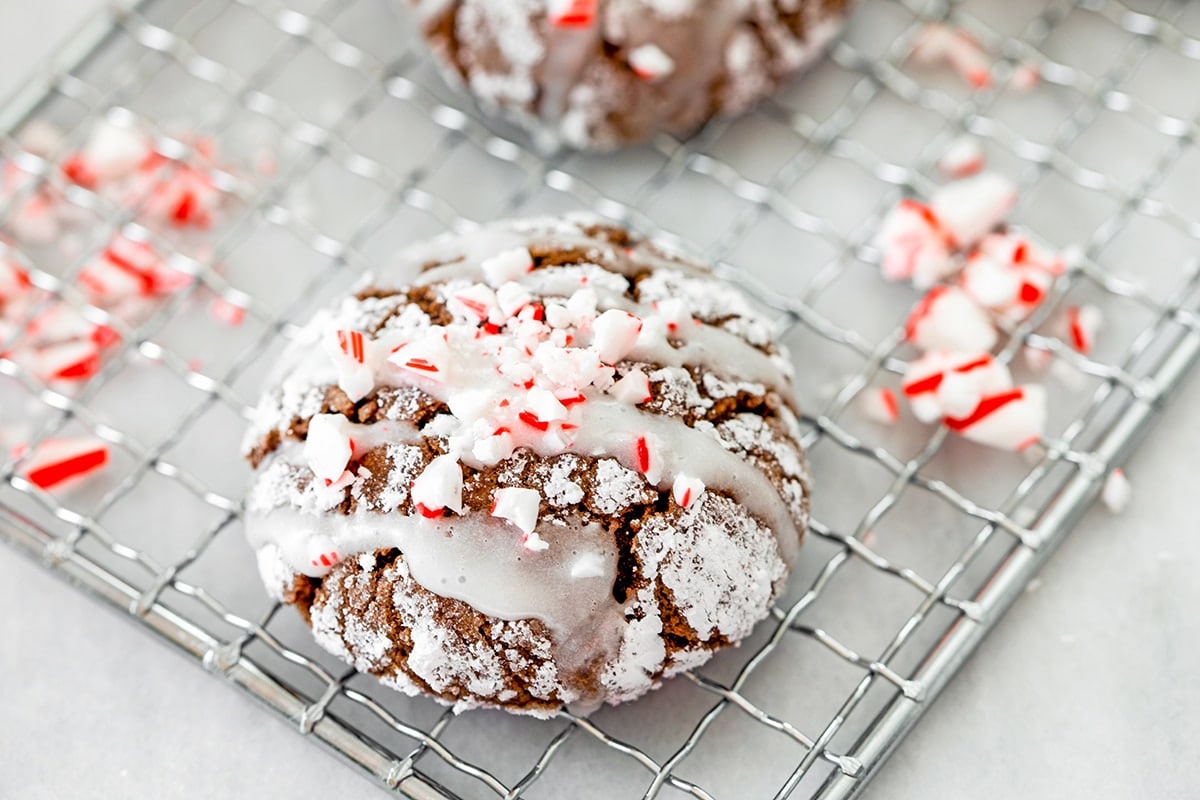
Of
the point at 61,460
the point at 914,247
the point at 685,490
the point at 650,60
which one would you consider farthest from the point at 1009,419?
the point at 61,460

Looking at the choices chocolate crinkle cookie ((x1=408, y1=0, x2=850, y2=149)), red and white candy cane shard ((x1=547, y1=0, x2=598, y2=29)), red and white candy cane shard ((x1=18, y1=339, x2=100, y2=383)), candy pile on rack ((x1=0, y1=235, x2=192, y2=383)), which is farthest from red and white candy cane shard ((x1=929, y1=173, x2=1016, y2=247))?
red and white candy cane shard ((x1=18, y1=339, x2=100, y2=383))

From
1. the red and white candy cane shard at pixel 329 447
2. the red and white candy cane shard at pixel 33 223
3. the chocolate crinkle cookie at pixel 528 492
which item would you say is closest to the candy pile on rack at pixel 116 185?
the red and white candy cane shard at pixel 33 223

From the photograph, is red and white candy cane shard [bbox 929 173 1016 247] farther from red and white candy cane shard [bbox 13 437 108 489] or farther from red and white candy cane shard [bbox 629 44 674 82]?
red and white candy cane shard [bbox 13 437 108 489]

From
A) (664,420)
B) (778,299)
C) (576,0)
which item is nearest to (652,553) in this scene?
(664,420)

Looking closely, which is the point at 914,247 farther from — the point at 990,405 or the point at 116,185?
the point at 116,185

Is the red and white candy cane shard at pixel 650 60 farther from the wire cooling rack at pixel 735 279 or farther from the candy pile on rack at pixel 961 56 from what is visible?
the candy pile on rack at pixel 961 56
